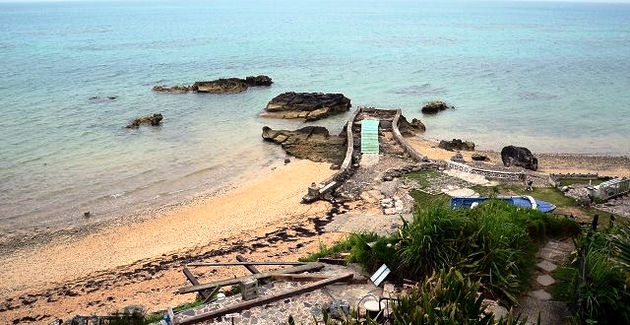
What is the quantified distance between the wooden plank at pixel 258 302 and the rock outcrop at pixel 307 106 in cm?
2614

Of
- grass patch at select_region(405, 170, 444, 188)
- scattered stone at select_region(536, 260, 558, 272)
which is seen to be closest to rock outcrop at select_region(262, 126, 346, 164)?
grass patch at select_region(405, 170, 444, 188)

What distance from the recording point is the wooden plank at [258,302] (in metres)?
9.87

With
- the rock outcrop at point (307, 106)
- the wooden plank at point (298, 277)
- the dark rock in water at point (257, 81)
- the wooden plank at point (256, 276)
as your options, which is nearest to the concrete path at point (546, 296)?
the wooden plank at point (298, 277)

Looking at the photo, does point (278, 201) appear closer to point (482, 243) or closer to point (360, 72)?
point (482, 243)

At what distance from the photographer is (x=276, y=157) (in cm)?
2903

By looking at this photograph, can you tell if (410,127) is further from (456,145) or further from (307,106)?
(307,106)

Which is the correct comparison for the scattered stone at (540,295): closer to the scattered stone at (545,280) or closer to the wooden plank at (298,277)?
the scattered stone at (545,280)

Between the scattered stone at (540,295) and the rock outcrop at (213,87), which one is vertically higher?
the scattered stone at (540,295)

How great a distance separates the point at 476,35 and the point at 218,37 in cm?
4935

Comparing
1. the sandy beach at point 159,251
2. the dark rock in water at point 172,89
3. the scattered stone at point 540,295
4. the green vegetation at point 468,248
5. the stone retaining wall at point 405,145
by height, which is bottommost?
the sandy beach at point 159,251

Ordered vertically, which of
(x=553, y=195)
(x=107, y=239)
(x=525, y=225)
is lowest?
(x=107, y=239)

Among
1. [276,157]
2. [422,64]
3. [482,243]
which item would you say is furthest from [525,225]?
[422,64]

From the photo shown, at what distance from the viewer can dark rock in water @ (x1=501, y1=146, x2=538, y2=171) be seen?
26.0 meters

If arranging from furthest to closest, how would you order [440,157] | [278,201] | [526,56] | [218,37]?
[218,37] < [526,56] < [440,157] < [278,201]
